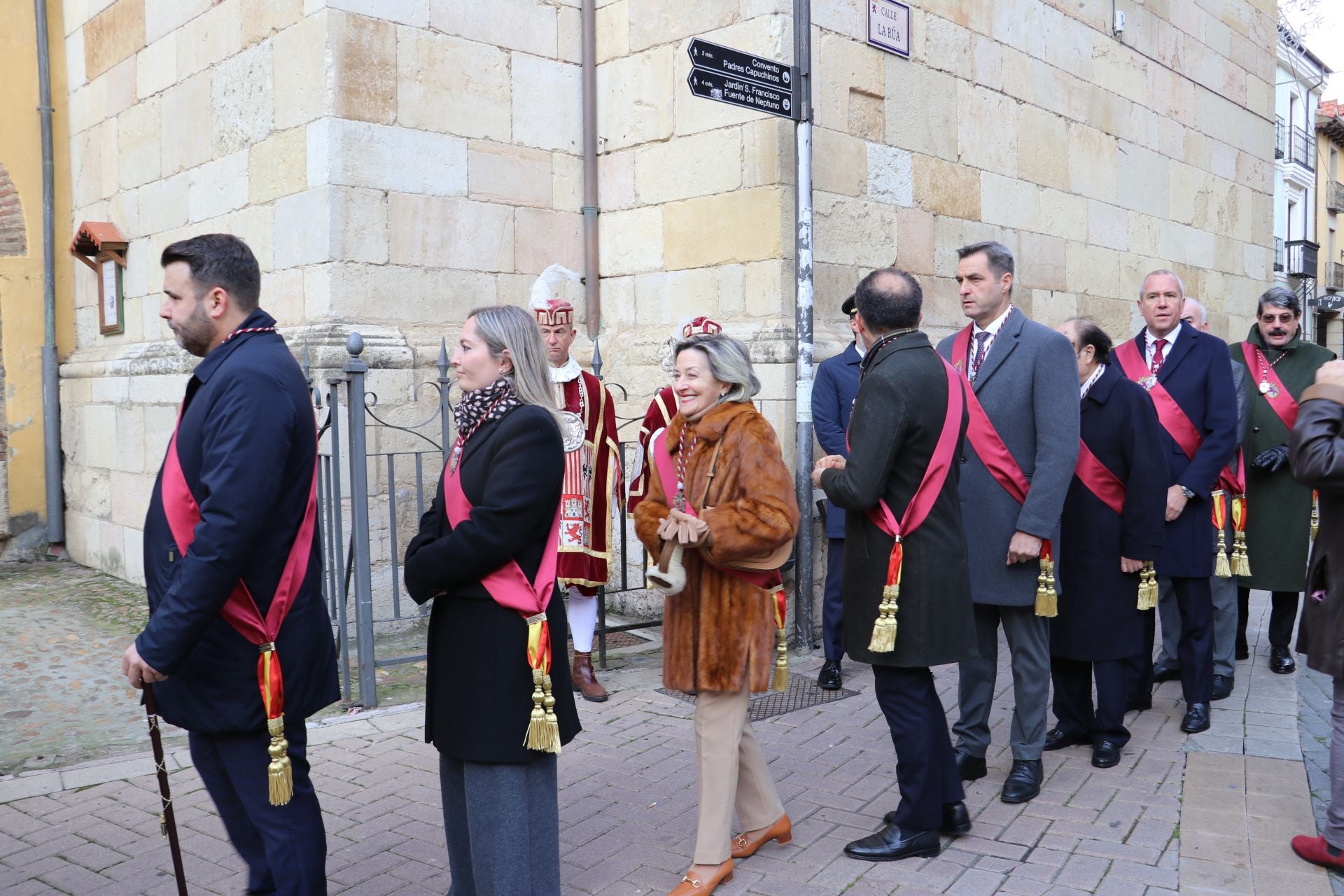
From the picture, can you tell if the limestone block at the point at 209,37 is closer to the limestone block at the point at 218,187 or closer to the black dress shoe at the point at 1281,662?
the limestone block at the point at 218,187

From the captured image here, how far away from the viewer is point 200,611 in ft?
8.64

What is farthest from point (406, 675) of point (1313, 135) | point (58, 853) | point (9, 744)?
point (1313, 135)

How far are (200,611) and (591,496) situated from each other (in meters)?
3.02

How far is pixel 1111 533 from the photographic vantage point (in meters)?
4.56

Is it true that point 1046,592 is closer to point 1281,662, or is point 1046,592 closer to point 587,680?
point 587,680

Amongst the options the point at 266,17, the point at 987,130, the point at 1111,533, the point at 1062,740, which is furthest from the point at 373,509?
the point at 987,130

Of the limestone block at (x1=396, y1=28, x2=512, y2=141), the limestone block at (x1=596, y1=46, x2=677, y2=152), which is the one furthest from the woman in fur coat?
the limestone block at (x1=596, y1=46, x2=677, y2=152)

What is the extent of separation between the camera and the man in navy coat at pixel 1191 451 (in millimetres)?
5098

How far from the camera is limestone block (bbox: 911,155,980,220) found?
7.52m

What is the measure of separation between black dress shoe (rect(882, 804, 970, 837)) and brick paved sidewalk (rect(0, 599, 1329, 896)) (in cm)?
4

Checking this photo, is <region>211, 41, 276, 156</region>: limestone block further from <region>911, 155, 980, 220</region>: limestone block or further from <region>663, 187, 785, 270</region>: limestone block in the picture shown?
<region>911, 155, 980, 220</region>: limestone block

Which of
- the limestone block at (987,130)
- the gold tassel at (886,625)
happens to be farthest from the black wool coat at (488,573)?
the limestone block at (987,130)

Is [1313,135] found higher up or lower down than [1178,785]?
higher up

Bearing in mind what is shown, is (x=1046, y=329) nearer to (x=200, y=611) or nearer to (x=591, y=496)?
(x=591, y=496)
